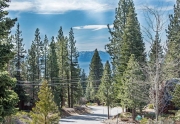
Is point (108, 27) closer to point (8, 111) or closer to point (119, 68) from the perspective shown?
point (119, 68)

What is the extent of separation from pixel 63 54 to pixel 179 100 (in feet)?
95.4

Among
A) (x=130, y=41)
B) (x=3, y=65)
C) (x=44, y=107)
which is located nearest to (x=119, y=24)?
(x=130, y=41)

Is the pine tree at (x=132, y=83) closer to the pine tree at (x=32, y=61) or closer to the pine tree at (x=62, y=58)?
the pine tree at (x=62, y=58)

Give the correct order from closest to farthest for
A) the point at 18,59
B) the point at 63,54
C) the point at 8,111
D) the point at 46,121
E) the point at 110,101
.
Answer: the point at 8,111 → the point at 46,121 → the point at 110,101 → the point at 18,59 → the point at 63,54

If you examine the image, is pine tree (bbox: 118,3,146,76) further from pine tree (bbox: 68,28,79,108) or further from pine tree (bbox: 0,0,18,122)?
pine tree (bbox: 0,0,18,122)

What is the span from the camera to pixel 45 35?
49.3m

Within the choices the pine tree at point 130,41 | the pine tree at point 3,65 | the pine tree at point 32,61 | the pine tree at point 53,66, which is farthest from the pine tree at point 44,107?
the pine tree at point 32,61

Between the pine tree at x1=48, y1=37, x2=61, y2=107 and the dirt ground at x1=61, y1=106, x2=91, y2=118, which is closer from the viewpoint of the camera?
the dirt ground at x1=61, y1=106, x2=91, y2=118

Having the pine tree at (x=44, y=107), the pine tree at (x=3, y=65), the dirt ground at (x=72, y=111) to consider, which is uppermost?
the pine tree at (x=3, y=65)

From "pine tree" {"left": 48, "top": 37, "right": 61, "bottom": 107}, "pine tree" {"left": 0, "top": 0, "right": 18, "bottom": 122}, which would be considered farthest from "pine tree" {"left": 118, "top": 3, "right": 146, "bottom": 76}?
"pine tree" {"left": 0, "top": 0, "right": 18, "bottom": 122}

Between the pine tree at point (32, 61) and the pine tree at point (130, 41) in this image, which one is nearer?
the pine tree at point (130, 41)

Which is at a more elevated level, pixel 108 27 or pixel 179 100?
pixel 108 27

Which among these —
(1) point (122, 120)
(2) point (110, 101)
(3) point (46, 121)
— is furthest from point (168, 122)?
(2) point (110, 101)

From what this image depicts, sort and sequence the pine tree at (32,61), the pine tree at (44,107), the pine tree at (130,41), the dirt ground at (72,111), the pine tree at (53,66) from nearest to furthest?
the pine tree at (44,107), the pine tree at (130,41), the dirt ground at (72,111), the pine tree at (53,66), the pine tree at (32,61)
